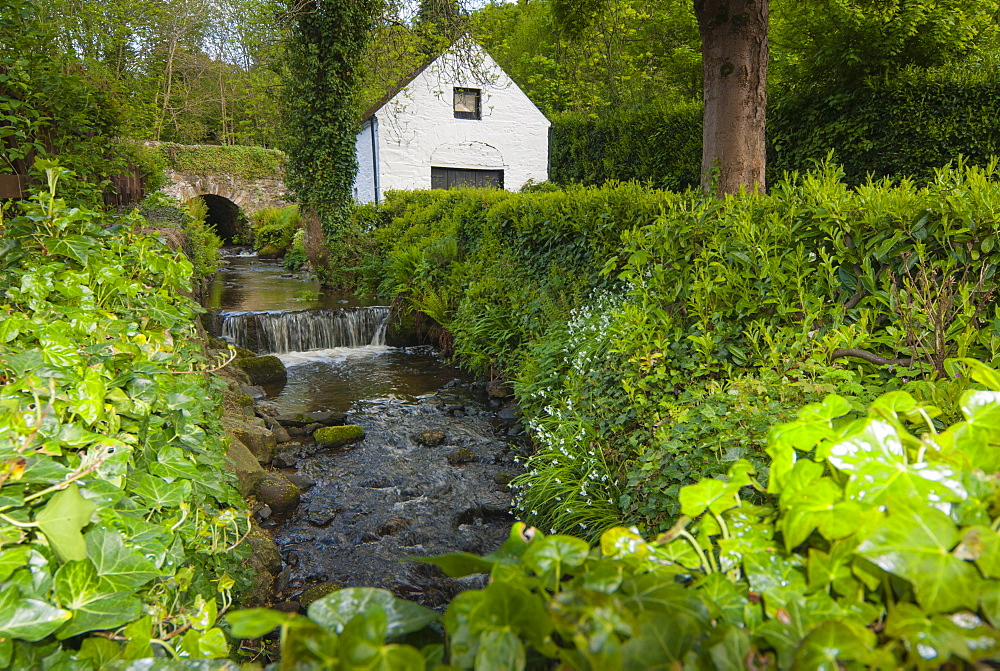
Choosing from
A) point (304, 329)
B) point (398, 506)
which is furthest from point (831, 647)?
point (304, 329)

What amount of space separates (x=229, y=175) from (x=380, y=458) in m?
24.1

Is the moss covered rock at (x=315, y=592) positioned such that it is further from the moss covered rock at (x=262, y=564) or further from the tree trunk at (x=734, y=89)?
the tree trunk at (x=734, y=89)

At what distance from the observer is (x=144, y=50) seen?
23.8 metres

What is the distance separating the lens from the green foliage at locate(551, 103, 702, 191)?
14.5 meters

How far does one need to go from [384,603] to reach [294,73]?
1517 centimetres

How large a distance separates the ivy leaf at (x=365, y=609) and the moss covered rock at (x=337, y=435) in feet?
19.1

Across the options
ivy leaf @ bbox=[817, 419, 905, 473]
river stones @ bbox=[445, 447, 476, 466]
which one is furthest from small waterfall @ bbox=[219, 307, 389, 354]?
ivy leaf @ bbox=[817, 419, 905, 473]

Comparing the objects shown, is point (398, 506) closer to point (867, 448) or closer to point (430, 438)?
point (430, 438)

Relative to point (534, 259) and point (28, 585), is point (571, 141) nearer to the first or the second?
point (534, 259)

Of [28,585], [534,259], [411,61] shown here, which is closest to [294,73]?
[411,61]

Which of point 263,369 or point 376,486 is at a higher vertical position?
point 263,369

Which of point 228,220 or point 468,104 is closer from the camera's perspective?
point 468,104

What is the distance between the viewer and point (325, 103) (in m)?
14.0

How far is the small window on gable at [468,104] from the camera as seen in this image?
2177 centimetres
